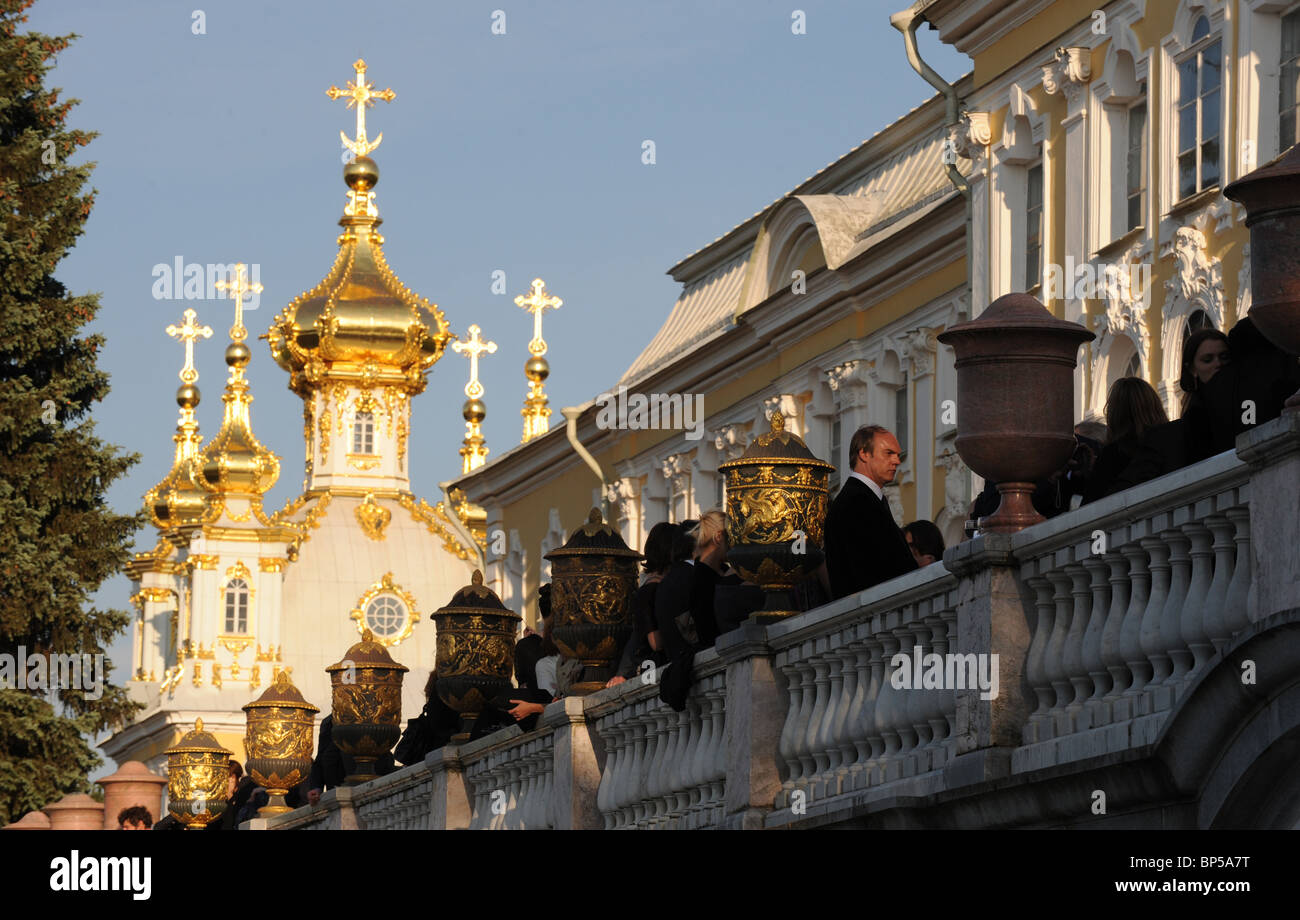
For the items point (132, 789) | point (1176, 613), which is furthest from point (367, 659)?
point (1176, 613)

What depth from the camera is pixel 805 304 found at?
34375 millimetres

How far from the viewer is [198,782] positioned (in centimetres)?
2423

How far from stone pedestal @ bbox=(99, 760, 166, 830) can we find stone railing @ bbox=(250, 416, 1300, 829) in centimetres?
1395

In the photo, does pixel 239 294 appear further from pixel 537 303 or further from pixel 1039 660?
pixel 1039 660

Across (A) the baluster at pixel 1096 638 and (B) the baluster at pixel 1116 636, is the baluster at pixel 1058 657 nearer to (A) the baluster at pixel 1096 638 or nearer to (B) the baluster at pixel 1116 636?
(A) the baluster at pixel 1096 638

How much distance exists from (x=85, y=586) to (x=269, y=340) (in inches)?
2320

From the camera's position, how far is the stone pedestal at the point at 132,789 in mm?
27453

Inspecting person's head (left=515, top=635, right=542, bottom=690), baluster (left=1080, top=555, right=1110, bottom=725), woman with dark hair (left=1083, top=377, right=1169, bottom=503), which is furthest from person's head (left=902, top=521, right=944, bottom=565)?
person's head (left=515, top=635, right=542, bottom=690)

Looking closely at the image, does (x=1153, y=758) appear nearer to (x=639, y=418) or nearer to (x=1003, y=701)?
(x=1003, y=701)

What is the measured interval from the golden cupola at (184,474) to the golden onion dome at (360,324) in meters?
5.44

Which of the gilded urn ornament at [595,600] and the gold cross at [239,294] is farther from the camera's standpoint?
the gold cross at [239,294]

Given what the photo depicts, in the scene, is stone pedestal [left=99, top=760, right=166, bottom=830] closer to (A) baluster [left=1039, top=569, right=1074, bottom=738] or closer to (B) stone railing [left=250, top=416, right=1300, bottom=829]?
(B) stone railing [left=250, top=416, right=1300, bottom=829]

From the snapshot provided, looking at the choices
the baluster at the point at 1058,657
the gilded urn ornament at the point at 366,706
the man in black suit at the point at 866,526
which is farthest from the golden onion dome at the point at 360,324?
the baluster at the point at 1058,657

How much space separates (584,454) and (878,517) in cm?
3149
